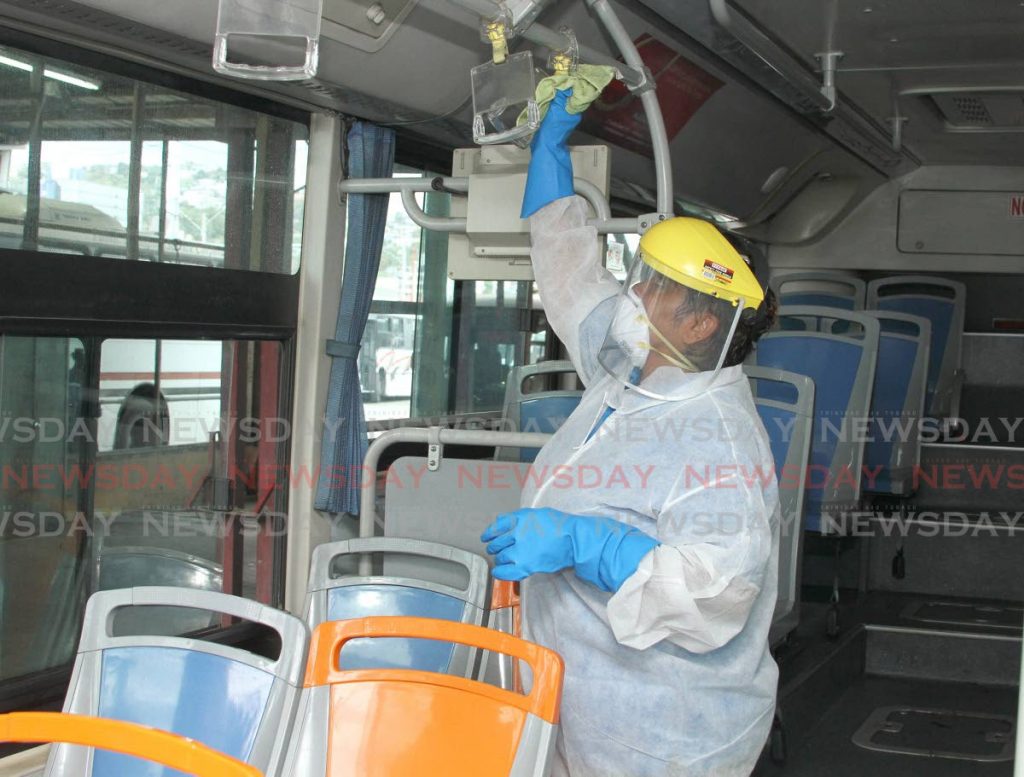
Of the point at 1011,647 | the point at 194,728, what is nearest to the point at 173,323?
the point at 194,728

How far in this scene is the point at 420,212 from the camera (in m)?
3.31

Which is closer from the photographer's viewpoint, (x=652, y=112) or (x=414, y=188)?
(x=652, y=112)

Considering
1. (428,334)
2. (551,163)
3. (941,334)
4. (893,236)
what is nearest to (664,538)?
(551,163)

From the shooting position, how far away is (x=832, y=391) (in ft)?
14.3

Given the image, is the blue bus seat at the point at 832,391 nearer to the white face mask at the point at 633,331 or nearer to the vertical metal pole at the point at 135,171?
the white face mask at the point at 633,331

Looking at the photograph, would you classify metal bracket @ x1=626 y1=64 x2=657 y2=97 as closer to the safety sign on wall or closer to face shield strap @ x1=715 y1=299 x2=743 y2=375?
the safety sign on wall

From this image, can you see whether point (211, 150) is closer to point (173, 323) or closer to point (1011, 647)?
point (173, 323)

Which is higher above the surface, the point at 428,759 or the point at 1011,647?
the point at 428,759

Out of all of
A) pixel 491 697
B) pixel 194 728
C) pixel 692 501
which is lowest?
pixel 194 728

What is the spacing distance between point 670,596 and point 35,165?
1728mm

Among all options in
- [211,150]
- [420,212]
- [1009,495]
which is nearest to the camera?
[211,150]

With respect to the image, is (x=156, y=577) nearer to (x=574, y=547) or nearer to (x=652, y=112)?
(x=574, y=547)

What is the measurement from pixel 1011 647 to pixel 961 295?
2177 millimetres

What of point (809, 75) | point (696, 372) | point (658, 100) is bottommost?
point (696, 372)
